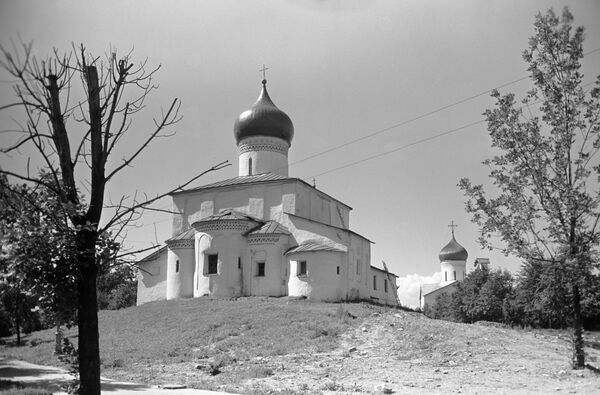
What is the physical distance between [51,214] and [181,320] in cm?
1995

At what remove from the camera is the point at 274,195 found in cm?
3444

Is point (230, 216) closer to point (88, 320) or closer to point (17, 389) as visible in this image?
point (17, 389)

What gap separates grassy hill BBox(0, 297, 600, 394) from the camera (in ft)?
42.0

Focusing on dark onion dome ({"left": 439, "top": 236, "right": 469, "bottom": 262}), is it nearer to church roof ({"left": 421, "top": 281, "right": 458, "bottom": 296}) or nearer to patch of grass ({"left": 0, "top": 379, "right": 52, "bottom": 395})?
church roof ({"left": 421, "top": 281, "right": 458, "bottom": 296})

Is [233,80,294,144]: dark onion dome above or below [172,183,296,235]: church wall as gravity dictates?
above

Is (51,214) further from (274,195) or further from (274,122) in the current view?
(274,122)

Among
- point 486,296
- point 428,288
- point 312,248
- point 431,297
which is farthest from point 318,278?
point 428,288

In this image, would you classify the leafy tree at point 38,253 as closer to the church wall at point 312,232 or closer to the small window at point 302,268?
the small window at point 302,268

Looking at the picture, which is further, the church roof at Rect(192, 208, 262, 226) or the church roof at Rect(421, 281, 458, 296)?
the church roof at Rect(421, 281, 458, 296)

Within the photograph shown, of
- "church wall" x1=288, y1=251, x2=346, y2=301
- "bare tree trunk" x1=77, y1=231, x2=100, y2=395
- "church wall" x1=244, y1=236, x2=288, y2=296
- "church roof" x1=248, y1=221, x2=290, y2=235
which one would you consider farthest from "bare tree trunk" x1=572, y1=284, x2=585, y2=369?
"church roof" x1=248, y1=221, x2=290, y2=235

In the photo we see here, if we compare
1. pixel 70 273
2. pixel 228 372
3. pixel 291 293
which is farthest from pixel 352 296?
pixel 70 273

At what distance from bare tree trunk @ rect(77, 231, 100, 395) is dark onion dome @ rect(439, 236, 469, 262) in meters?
65.0

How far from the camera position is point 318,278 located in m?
30.0

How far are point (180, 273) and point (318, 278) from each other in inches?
348
